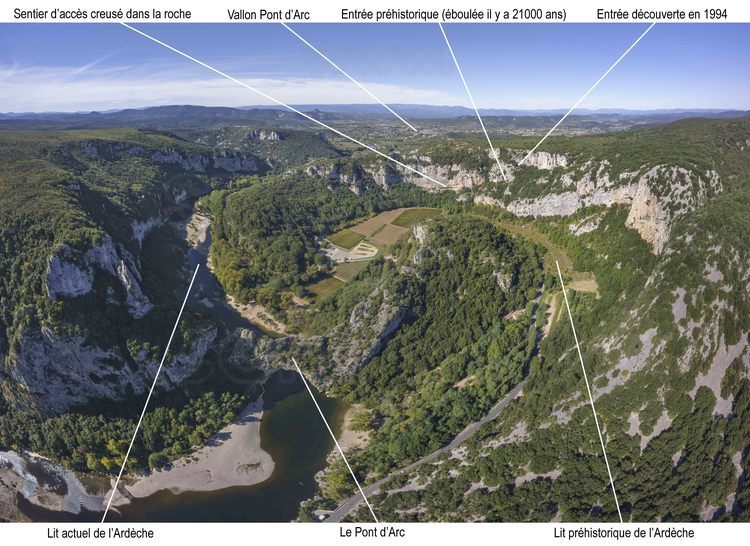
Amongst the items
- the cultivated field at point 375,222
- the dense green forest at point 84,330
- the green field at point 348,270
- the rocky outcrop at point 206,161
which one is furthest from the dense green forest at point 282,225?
the rocky outcrop at point 206,161

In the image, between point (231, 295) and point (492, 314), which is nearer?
point (492, 314)

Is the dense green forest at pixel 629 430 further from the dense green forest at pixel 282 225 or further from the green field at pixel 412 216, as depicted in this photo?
the green field at pixel 412 216

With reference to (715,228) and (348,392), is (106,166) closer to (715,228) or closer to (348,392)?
(348,392)

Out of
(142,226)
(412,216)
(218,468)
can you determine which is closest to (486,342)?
(218,468)

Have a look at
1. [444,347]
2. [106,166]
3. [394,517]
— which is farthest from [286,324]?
[106,166]

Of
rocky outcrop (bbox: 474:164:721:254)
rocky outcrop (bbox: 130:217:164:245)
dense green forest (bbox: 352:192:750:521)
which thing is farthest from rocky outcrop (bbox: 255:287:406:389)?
rocky outcrop (bbox: 130:217:164:245)

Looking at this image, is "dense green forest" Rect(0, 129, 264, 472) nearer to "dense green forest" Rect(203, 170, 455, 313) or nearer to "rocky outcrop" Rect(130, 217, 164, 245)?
"rocky outcrop" Rect(130, 217, 164, 245)

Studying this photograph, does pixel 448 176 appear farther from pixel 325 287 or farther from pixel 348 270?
pixel 325 287

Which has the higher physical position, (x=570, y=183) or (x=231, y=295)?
(x=570, y=183)
